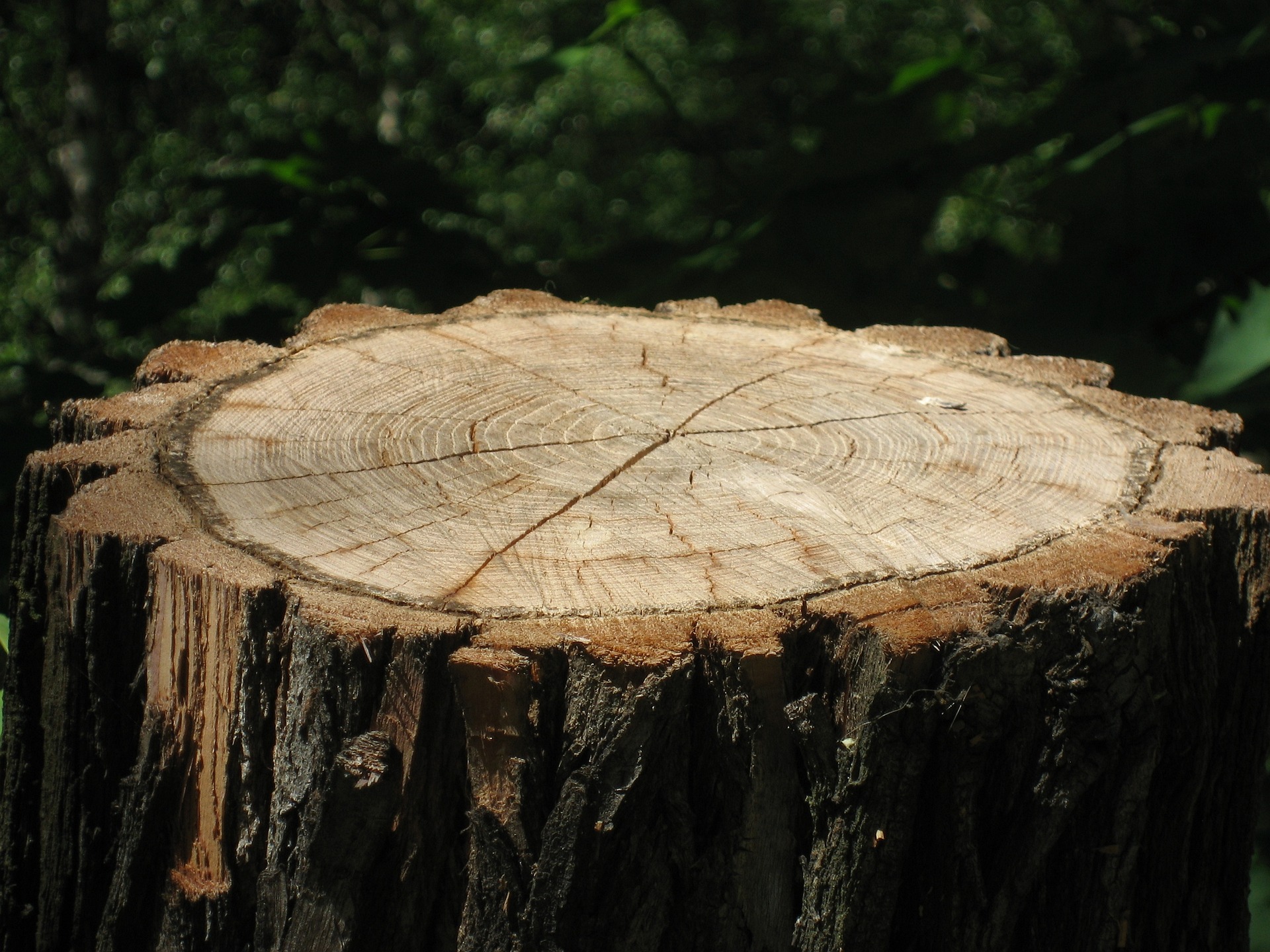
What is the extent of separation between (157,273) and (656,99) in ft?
16.2

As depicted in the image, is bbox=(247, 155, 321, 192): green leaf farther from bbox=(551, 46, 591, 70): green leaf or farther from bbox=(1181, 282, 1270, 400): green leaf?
bbox=(1181, 282, 1270, 400): green leaf

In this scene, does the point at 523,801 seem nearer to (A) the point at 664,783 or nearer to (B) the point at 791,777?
(A) the point at 664,783

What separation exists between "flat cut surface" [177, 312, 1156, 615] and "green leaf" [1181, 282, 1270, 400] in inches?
60.9

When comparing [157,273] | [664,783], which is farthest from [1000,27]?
[664,783]

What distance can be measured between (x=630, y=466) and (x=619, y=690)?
49cm

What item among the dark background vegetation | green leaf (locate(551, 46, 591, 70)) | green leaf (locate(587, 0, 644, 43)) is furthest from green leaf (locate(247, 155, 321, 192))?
green leaf (locate(587, 0, 644, 43))

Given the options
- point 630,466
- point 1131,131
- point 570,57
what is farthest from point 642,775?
point 1131,131

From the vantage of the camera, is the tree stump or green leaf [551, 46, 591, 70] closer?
the tree stump

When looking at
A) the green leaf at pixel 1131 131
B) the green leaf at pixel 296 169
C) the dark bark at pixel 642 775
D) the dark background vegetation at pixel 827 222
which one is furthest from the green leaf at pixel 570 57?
the dark bark at pixel 642 775

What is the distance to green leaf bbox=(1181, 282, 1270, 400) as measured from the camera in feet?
10.6

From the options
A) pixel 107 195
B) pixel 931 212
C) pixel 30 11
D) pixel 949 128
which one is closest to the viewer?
pixel 949 128

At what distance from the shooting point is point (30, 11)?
19.1 feet

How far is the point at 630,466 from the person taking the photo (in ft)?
5.32

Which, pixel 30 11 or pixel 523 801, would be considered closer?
pixel 523 801
